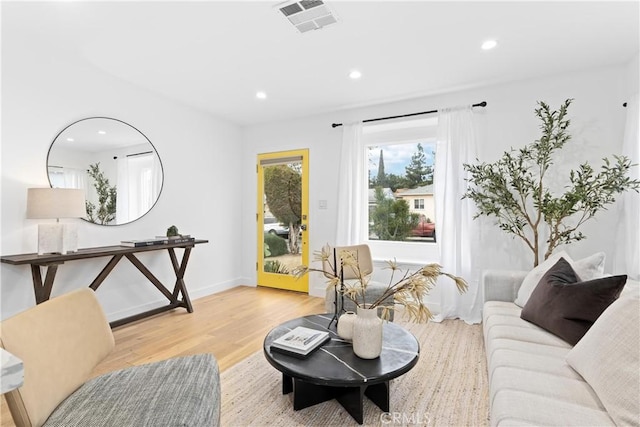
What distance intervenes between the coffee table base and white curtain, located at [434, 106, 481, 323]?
6.13 ft

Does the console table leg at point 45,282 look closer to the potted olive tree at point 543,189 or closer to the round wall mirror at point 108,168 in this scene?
the round wall mirror at point 108,168

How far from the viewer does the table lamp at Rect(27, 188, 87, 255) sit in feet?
8.57

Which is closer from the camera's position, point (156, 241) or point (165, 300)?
point (156, 241)

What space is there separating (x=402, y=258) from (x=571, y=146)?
2.13m

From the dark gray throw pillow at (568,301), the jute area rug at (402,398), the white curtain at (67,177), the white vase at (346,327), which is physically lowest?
the jute area rug at (402,398)

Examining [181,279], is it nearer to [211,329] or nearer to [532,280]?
[211,329]

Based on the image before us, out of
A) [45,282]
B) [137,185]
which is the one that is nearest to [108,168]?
[137,185]

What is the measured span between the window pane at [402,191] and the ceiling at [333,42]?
30.0 inches

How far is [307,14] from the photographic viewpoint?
7.64 ft

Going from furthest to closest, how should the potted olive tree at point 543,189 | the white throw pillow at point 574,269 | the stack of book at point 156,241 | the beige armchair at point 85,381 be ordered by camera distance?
the stack of book at point 156,241 < the potted olive tree at point 543,189 < the white throw pillow at point 574,269 < the beige armchair at point 85,381

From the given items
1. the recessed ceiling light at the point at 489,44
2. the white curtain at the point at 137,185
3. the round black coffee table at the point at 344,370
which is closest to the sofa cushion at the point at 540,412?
the round black coffee table at the point at 344,370

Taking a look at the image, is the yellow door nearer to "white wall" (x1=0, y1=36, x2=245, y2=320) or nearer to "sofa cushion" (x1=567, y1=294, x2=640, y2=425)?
"white wall" (x1=0, y1=36, x2=245, y2=320)

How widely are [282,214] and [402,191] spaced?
6.00 ft

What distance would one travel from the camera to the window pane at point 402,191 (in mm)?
4066
